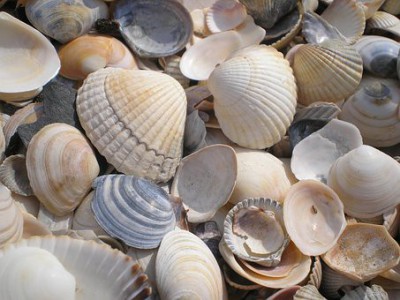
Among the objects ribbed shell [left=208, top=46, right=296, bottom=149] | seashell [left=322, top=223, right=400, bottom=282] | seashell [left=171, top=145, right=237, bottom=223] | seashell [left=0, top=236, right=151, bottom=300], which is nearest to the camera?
seashell [left=0, top=236, right=151, bottom=300]

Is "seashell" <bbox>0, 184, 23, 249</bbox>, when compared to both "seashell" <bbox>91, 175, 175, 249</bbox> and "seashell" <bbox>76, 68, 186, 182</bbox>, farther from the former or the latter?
"seashell" <bbox>76, 68, 186, 182</bbox>

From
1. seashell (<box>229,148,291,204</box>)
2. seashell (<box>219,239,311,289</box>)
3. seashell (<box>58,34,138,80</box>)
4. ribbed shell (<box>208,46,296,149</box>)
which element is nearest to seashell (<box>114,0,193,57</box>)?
seashell (<box>58,34,138,80</box>)

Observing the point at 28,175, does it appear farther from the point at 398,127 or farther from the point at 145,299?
the point at 398,127

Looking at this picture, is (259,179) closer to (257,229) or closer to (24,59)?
(257,229)

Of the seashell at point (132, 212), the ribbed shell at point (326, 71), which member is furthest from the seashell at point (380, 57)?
the seashell at point (132, 212)

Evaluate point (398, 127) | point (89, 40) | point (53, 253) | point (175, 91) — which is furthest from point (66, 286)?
point (398, 127)

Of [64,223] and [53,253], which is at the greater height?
[53,253]
